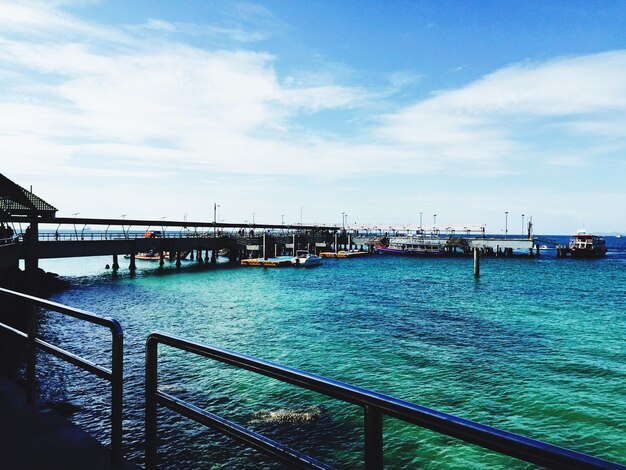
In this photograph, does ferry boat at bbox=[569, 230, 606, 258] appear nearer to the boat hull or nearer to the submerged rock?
the boat hull

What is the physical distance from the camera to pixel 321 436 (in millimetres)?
11031

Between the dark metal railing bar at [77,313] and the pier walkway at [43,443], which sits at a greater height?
the dark metal railing bar at [77,313]

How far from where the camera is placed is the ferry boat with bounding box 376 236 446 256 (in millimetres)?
106562

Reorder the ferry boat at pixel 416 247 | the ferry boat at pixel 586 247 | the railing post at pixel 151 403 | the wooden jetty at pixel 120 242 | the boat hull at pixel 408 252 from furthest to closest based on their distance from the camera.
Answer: the ferry boat at pixel 416 247
the boat hull at pixel 408 252
the ferry boat at pixel 586 247
the wooden jetty at pixel 120 242
the railing post at pixel 151 403

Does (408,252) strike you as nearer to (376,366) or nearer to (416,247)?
(416,247)

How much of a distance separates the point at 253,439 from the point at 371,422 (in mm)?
793

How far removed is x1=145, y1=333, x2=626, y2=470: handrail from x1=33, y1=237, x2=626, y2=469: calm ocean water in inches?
314

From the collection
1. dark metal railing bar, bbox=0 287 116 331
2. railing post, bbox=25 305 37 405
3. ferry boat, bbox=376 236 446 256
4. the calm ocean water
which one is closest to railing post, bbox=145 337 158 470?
dark metal railing bar, bbox=0 287 116 331

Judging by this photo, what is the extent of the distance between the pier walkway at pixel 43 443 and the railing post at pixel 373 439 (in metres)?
2.32

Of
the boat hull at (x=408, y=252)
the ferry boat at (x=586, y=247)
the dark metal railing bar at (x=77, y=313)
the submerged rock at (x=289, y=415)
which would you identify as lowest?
the submerged rock at (x=289, y=415)

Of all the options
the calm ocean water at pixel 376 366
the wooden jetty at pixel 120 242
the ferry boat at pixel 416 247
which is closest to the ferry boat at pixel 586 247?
the wooden jetty at pixel 120 242

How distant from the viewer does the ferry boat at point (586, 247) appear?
102 m

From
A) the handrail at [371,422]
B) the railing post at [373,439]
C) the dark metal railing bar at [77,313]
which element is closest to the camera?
the handrail at [371,422]

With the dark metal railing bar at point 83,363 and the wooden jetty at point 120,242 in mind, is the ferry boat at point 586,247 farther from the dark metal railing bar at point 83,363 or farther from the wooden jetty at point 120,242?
the dark metal railing bar at point 83,363
